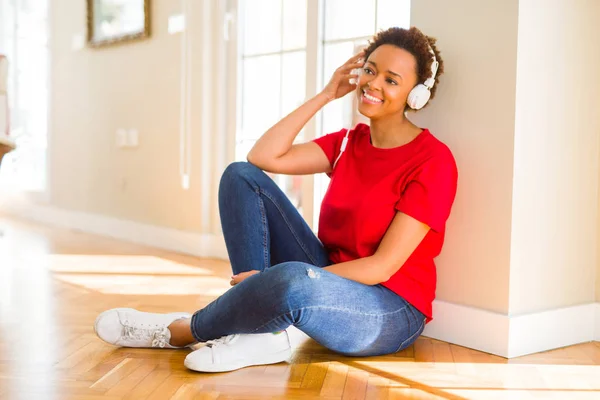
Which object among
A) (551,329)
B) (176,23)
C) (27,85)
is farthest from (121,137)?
(551,329)

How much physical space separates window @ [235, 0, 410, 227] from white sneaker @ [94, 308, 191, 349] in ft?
4.65

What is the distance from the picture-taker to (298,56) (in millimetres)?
3410


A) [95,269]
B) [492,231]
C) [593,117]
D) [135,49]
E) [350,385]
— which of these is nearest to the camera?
[350,385]

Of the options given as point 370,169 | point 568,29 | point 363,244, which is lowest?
point 363,244

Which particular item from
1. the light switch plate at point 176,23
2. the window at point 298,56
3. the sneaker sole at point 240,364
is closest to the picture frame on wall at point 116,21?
the light switch plate at point 176,23

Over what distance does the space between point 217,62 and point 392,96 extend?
6.64 feet

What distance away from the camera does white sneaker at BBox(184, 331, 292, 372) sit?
1797 mm

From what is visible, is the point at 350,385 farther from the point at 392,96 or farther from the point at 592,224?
the point at 592,224

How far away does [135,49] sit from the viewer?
14.4 feet

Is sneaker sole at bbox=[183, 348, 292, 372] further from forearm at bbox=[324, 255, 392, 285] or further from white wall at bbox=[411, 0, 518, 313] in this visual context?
white wall at bbox=[411, 0, 518, 313]

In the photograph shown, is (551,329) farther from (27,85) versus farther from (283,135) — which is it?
(27,85)

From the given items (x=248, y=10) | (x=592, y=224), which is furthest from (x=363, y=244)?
(x=248, y=10)

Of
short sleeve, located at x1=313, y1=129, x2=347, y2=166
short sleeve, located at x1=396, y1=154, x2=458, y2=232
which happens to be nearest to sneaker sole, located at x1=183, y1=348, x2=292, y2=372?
short sleeve, located at x1=396, y1=154, x2=458, y2=232

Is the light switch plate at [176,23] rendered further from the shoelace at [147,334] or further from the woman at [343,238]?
the shoelace at [147,334]
